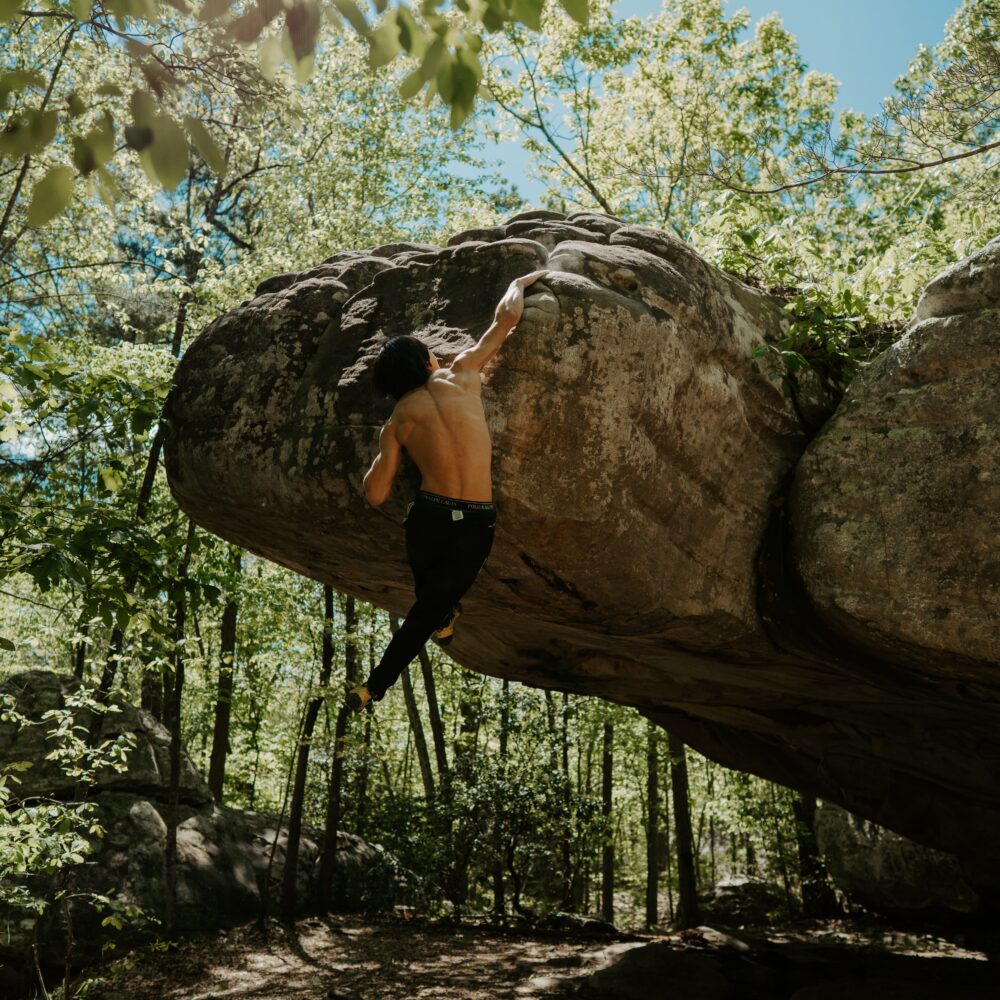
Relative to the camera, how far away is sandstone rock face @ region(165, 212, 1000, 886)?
5.76 meters

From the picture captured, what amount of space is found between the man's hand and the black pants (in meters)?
1.11

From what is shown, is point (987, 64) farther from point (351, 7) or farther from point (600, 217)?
point (351, 7)

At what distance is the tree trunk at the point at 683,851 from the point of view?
15.7 meters

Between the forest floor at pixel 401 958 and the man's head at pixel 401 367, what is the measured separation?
6.98m

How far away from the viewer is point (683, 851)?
52.0 feet

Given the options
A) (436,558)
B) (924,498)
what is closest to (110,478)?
(436,558)

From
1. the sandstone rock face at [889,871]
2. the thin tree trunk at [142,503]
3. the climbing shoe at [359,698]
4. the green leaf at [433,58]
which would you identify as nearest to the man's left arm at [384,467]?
the climbing shoe at [359,698]

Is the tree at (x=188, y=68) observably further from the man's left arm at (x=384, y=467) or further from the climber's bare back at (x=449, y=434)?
the man's left arm at (x=384, y=467)

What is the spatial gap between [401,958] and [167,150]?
1182cm

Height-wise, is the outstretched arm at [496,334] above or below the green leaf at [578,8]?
above

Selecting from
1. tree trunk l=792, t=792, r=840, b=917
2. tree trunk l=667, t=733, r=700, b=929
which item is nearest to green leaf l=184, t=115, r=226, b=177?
tree trunk l=792, t=792, r=840, b=917

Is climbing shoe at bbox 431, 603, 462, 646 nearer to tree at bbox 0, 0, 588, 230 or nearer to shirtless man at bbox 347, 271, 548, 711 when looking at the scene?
shirtless man at bbox 347, 271, 548, 711

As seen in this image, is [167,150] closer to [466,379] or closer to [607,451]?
[466,379]

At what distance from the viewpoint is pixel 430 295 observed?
6320mm
